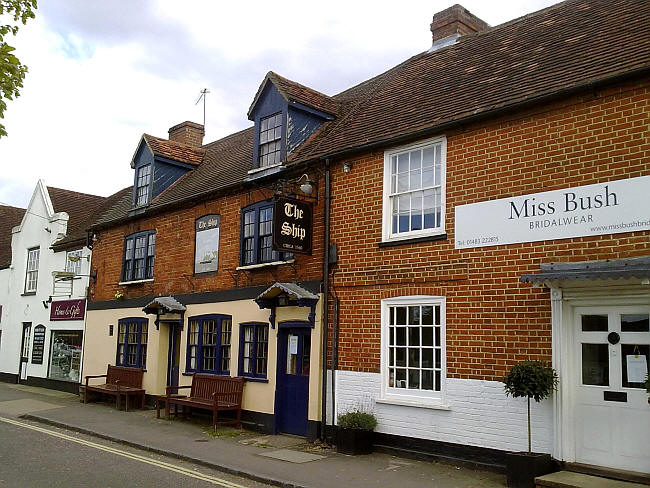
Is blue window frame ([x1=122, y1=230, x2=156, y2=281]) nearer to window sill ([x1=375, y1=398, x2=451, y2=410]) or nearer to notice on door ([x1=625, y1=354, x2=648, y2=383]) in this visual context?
window sill ([x1=375, y1=398, x2=451, y2=410])

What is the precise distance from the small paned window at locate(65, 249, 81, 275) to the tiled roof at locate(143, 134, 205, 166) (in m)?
5.28

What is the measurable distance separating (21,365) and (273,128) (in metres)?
16.4

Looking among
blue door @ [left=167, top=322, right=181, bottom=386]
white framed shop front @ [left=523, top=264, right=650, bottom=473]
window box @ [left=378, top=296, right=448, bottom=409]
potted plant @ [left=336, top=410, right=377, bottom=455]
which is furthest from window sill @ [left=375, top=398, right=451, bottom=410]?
blue door @ [left=167, top=322, right=181, bottom=386]

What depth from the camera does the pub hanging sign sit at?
12.6 m

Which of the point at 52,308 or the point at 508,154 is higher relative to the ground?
the point at 508,154

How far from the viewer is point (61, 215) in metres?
24.6

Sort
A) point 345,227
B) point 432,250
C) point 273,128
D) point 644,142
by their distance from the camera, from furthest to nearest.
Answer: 1. point 273,128
2. point 345,227
3. point 432,250
4. point 644,142

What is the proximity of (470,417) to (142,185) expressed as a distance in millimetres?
13752

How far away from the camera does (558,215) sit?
9.50m

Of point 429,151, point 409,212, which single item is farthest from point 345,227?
point 429,151

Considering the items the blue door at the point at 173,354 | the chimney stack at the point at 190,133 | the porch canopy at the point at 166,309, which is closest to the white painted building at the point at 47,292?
the chimney stack at the point at 190,133

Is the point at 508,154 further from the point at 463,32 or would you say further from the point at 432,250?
the point at 463,32

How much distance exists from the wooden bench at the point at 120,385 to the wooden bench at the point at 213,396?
6.16 ft

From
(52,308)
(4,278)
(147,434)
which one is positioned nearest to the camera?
(147,434)
